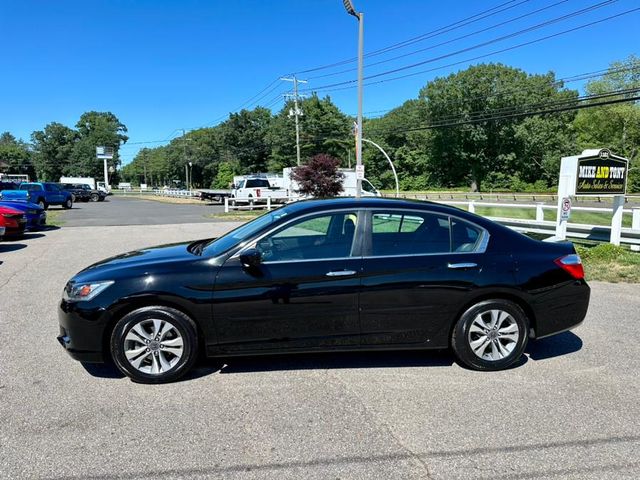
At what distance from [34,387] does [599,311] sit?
21.8ft

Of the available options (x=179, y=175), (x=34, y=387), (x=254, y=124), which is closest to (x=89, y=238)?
(x=34, y=387)

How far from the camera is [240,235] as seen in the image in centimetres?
454

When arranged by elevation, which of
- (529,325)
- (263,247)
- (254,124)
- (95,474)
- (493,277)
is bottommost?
(95,474)

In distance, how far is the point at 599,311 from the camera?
21.0ft

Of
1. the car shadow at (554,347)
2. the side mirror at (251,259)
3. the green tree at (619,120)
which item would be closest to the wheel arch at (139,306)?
the side mirror at (251,259)

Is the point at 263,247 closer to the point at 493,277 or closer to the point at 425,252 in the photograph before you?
the point at 425,252

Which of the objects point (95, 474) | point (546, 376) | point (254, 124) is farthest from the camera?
point (254, 124)

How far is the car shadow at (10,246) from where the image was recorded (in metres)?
12.1

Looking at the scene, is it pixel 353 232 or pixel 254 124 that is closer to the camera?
pixel 353 232

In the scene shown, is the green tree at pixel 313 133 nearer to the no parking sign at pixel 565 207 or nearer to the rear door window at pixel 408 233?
the no parking sign at pixel 565 207

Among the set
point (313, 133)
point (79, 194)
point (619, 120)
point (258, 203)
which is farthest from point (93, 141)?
point (619, 120)

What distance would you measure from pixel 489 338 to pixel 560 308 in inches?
30.1

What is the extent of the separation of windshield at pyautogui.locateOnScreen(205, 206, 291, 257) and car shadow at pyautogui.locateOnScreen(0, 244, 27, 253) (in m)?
10.1

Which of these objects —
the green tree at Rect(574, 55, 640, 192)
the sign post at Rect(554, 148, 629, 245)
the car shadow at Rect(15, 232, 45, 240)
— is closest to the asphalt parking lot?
the sign post at Rect(554, 148, 629, 245)
